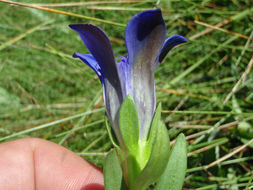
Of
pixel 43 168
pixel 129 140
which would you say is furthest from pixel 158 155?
pixel 43 168

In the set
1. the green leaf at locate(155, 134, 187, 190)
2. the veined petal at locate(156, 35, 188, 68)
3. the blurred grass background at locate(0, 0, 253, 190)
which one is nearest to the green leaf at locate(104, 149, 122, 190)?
the green leaf at locate(155, 134, 187, 190)

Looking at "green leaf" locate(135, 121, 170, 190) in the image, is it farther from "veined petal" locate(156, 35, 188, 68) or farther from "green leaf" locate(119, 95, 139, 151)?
"veined petal" locate(156, 35, 188, 68)

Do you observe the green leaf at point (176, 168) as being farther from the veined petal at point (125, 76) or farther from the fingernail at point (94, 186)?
the fingernail at point (94, 186)

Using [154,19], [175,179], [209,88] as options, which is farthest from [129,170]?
[209,88]

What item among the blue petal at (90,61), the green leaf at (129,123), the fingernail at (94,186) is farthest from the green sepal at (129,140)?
the fingernail at (94,186)

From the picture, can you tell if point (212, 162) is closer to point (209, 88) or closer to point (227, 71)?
point (209, 88)

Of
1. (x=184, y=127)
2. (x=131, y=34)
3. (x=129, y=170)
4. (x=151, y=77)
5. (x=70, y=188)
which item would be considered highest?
(x=131, y=34)
